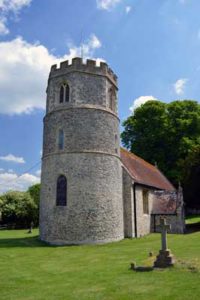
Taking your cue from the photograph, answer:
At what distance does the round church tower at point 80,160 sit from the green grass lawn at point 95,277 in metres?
4.11

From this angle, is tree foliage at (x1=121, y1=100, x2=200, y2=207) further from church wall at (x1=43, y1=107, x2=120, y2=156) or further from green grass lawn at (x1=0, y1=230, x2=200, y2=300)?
green grass lawn at (x1=0, y1=230, x2=200, y2=300)

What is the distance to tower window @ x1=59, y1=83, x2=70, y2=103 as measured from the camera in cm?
2212

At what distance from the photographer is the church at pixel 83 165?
66.1 ft

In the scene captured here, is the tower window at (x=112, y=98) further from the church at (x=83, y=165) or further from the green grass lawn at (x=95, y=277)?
the green grass lawn at (x=95, y=277)

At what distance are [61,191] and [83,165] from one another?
7.22 ft

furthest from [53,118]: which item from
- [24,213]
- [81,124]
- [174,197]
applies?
[24,213]

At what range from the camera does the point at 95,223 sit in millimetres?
20109

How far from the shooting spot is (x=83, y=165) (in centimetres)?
2061

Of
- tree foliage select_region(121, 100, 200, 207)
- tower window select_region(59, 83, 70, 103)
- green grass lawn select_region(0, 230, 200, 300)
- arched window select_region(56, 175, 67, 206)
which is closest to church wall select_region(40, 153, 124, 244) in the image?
arched window select_region(56, 175, 67, 206)

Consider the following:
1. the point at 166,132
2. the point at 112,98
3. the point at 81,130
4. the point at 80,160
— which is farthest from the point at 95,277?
the point at 166,132

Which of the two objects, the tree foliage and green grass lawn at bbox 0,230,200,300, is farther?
the tree foliage

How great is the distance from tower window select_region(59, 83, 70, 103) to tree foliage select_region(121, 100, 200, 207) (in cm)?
2161

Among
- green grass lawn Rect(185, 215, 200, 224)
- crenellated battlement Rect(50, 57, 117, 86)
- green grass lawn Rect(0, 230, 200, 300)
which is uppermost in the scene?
crenellated battlement Rect(50, 57, 117, 86)

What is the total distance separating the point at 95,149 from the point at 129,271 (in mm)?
10992
